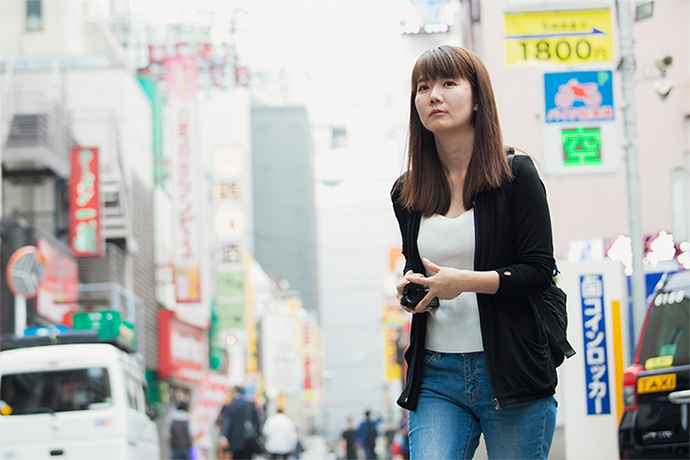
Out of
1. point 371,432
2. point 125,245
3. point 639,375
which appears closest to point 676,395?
point 639,375

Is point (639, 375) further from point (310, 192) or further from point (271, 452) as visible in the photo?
point (310, 192)

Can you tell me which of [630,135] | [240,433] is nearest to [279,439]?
[240,433]

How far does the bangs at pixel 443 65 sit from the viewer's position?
2693 millimetres

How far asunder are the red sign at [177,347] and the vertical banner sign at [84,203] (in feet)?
26.5

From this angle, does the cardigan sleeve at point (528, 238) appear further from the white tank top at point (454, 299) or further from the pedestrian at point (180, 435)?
the pedestrian at point (180, 435)

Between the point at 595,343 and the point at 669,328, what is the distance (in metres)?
1.58

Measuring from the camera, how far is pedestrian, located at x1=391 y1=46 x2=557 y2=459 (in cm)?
252

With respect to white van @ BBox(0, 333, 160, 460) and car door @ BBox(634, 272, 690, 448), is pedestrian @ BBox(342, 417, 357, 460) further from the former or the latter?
car door @ BBox(634, 272, 690, 448)

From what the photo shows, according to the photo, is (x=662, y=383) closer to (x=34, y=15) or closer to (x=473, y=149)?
(x=473, y=149)

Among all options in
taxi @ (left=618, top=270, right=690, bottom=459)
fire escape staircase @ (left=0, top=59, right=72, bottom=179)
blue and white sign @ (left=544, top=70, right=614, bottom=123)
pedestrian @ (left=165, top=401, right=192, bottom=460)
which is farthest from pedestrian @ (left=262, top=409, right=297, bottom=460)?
taxi @ (left=618, top=270, right=690, bottom=459)

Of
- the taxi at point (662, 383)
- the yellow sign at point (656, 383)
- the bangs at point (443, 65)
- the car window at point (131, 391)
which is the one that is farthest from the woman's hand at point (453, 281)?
the car window at point (131, 391)

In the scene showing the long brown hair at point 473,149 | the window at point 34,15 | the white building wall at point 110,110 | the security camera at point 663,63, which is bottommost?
the long brown hair at point 473,149

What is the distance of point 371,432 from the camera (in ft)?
72.5

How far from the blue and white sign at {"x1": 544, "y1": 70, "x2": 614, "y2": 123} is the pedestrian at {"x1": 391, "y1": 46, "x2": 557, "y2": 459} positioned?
601cm
